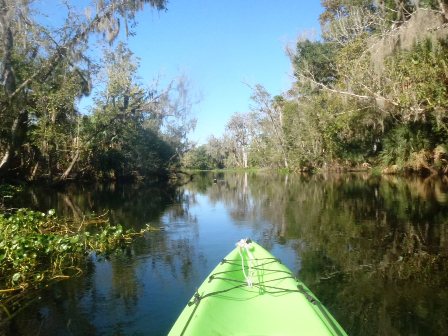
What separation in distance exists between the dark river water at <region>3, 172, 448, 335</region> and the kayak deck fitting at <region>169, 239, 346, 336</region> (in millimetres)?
892

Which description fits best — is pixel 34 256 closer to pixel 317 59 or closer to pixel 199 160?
pixel 317 59

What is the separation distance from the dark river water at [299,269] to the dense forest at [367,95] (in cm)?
510

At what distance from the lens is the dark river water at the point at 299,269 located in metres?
4.88

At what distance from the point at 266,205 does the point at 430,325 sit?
11915 millimetres

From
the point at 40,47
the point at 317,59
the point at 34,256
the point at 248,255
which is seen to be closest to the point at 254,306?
the point at 248,255

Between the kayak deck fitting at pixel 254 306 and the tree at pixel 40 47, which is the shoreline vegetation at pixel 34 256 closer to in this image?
the kayak deck fitting at pixel 254 306

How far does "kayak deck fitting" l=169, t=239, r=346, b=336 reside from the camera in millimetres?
3526

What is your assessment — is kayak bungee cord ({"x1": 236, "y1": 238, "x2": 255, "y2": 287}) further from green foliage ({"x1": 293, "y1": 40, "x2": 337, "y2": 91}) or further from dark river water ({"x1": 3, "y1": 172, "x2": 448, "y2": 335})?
green foliage ({"x1": 293, "y1": 40, "x2": 337, "y2": 91})

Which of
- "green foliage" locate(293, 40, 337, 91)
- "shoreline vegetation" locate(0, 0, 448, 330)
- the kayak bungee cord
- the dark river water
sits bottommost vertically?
the dark river water

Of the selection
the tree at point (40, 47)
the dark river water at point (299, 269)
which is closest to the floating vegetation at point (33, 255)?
the dark river water at point (299, 269)

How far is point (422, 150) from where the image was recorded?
26.0 m

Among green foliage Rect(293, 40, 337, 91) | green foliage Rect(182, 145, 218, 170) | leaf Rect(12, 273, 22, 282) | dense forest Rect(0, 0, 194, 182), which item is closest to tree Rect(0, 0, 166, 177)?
dense forest Rect(0, 0, 194, 182)

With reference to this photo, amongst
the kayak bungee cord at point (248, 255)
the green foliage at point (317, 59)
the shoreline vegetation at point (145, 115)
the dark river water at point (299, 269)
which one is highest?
the green foliage at point (317, 59)

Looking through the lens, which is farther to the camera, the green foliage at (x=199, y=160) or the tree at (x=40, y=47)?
the green foliage at (x=199, y=160)
